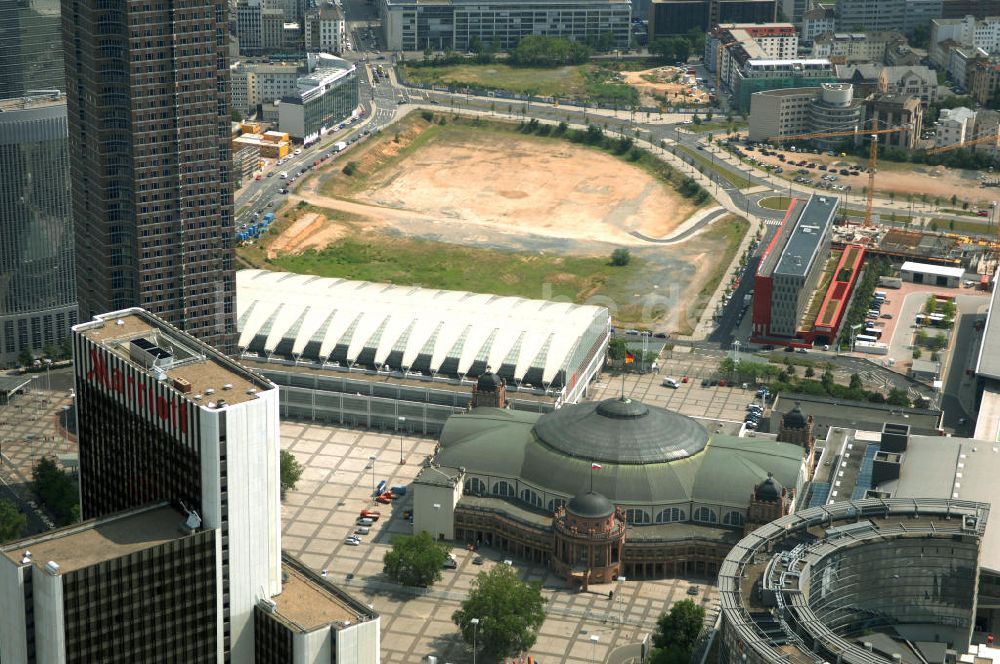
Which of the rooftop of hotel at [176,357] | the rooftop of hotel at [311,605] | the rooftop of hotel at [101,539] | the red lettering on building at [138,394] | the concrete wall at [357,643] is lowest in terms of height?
the concrete wall at [357,643]

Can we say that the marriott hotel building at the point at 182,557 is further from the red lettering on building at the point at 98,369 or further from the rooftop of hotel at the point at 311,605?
the red lettering on building at the point at 98,369

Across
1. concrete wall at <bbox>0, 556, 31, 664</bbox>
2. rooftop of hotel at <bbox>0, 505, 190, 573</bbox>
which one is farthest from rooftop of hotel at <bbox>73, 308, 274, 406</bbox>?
concrete wall at <bbox>0, 556, 31, 664</bbox>

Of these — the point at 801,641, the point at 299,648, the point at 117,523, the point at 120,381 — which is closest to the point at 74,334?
the point at 120,381

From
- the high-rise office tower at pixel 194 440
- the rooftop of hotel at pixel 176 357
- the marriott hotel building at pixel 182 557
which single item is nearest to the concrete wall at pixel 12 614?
the marriott hotel building at pixel 182 557

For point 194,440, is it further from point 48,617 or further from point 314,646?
point 314,646

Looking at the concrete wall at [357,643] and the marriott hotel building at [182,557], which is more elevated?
the marriott hotel building at [182,557]

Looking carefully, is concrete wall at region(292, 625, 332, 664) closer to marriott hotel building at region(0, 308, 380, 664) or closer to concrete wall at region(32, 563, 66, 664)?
marriott hotel building at region(0, 308, 380, 664)
